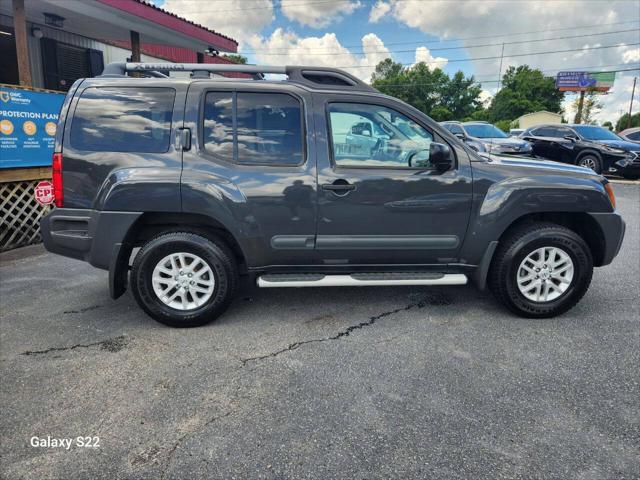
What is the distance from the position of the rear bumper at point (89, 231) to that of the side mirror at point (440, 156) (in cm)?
233

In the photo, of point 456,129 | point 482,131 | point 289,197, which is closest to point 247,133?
point 289,197

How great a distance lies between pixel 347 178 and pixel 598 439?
89.7 inches

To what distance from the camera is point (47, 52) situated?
34.0 feet

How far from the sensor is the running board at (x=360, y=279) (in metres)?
3.52

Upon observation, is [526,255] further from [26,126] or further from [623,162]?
[623,162]

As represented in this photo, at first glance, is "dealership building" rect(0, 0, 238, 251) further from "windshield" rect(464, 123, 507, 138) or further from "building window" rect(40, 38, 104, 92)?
"windshield" rect(464, 123, 507, 138)

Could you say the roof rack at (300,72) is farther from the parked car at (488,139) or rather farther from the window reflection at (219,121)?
the parked car at (488,139)

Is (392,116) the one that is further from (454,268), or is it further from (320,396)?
(320,396)

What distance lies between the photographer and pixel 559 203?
3561mm

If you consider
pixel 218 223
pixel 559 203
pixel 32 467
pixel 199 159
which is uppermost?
pixel 199 159

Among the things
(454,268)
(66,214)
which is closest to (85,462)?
(66,214)

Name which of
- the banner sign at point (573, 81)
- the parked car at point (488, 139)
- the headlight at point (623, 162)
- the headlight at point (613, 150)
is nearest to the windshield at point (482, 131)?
the parked car at point (488, 139)

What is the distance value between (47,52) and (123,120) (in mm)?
9381

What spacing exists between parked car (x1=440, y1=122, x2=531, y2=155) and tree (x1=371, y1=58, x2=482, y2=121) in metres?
65.4
